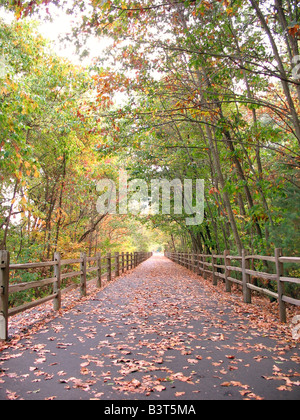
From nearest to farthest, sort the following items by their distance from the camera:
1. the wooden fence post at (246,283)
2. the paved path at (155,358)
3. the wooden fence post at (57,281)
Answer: the paved path at (155,358)
the wooden fence post at (57,281)
the wooden fence post at (246,283)

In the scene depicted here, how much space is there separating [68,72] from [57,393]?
1199 cm

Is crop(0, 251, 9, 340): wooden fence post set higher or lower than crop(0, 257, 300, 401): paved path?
higher

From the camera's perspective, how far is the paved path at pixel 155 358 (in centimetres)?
306

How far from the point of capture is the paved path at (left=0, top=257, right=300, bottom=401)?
306cm

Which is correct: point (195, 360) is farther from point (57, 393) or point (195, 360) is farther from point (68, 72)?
point (68, 72)

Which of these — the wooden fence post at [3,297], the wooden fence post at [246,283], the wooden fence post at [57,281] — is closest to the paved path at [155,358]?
the wooden fence post at [3,297]

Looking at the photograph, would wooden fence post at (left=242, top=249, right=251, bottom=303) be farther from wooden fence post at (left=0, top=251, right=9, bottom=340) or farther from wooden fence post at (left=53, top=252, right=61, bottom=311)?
wooden fence post at (left=0, top=251, right=9, bottom=340)

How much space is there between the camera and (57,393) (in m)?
3.02

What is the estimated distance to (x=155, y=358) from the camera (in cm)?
404

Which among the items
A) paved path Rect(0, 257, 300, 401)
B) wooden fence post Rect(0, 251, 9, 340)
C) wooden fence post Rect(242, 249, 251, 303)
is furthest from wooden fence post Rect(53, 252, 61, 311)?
wooden fence post Rect(242, 249, 251, 303)

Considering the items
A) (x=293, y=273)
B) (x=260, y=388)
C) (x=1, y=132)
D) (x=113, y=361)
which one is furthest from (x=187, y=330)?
(x=1, y=132)

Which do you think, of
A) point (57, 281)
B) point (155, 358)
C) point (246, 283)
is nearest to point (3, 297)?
point (57, 281)

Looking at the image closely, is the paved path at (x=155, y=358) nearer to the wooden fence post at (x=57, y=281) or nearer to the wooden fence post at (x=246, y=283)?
the wooden fence post at (x=57, y=281)

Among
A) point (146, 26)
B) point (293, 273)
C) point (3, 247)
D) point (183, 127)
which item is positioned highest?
point (146, 26)
